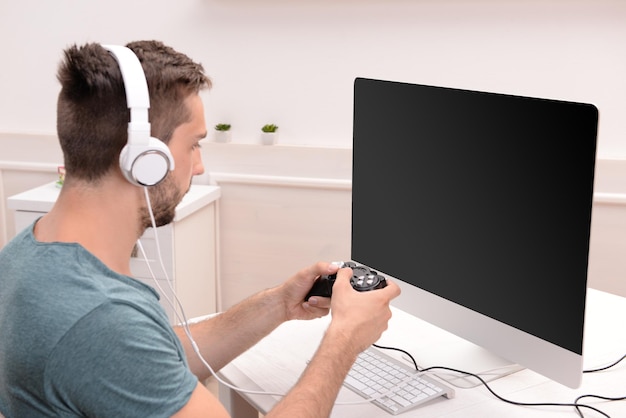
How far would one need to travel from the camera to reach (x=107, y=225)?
1.30 metres

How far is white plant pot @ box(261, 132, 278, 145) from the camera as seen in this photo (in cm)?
317

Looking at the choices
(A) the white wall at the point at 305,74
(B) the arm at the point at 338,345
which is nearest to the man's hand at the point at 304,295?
(B) the arm at the point at 338,345

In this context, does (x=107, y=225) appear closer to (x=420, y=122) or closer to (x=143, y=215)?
(x=143, y=215)

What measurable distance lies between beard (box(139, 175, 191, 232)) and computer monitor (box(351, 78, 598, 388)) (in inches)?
18.4

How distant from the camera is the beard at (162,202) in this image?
135cm

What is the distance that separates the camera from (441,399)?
153cm

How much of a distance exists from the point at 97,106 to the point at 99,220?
0.17 meters

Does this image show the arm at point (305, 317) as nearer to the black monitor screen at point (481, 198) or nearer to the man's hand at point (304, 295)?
the man's hand at point (304, 295)

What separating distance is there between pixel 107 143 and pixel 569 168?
718 millimetres

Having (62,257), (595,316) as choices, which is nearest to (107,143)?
(62,257)

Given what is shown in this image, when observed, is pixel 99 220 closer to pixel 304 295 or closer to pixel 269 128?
pixel 304 295

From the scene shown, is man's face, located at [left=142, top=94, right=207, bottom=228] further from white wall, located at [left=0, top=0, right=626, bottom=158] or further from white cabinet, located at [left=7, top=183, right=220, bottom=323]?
white wall, located at [left=0, top=0, right=626, bottom=158]

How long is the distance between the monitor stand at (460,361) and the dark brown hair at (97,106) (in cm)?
71

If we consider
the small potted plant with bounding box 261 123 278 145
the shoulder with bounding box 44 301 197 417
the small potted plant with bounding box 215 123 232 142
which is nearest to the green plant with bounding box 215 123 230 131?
the small potted plant with bounding box 215 123 232 142
